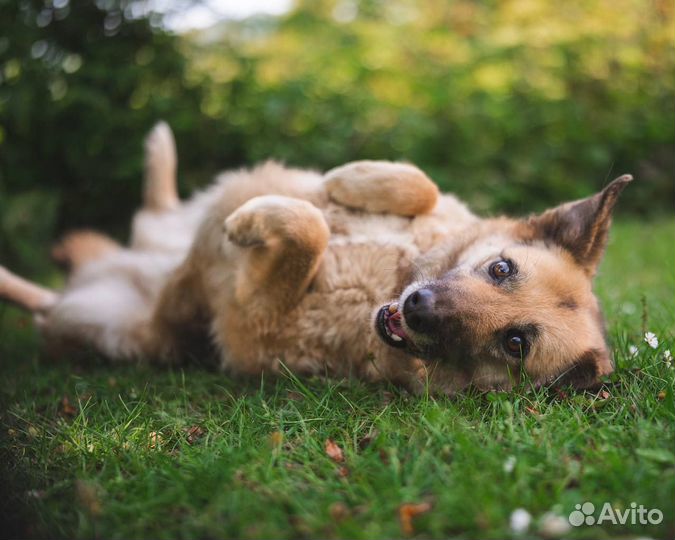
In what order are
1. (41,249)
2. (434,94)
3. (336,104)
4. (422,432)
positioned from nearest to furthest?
(422,432), (41,249), (336,104), (434,94)

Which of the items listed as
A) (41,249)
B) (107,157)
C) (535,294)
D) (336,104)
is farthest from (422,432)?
(336,104)

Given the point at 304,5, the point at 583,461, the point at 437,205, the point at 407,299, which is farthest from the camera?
the point at 304,5

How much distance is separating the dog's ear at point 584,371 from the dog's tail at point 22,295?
→ 135 inches

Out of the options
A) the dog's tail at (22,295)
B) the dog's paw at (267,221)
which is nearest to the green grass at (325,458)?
the dog's paw at (267,221)

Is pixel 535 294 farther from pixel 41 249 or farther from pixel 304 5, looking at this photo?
pixel 304 5

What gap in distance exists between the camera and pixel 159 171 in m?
5.04

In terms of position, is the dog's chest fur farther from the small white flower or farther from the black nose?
the small white flower

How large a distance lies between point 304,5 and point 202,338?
10.3 meters

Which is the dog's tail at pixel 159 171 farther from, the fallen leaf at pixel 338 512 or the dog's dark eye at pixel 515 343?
the fallen leaf at pixel 338 512

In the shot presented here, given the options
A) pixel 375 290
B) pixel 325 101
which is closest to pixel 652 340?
pixel 375 290

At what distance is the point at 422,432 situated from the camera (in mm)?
2346

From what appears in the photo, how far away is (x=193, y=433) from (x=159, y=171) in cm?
300

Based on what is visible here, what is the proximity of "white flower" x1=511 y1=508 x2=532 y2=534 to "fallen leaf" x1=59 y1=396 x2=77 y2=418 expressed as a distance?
2070 mm

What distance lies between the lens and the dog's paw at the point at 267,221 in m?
3.11
